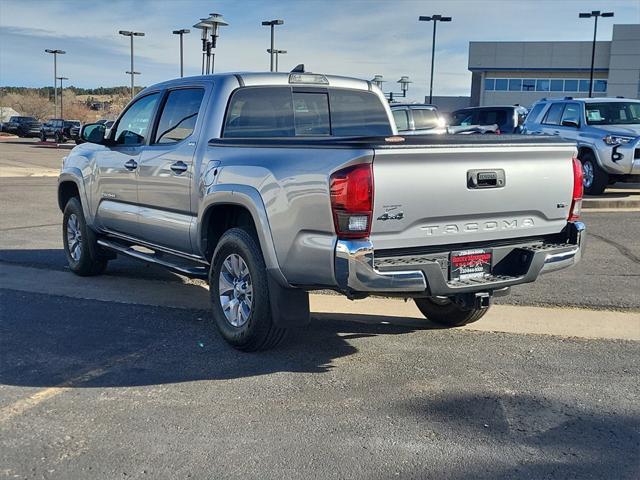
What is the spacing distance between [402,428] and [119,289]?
4.15m

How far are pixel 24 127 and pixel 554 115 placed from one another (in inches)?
1898

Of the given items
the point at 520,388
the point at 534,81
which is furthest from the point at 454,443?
the point at 534,81

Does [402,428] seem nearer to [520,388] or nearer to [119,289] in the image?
[520,388]

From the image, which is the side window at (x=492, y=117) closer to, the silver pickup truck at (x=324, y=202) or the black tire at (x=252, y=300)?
the silver pickup truck at (x=324, y=202)

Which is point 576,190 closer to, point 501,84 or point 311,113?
point 311,113

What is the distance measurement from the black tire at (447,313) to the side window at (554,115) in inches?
416

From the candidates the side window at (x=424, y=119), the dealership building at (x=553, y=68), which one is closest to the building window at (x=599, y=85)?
the dealership building at (x=553, y=68)

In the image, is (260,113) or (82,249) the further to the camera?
(82,249)

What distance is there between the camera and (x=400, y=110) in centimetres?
1891

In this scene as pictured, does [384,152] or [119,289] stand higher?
[384,152]

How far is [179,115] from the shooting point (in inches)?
235

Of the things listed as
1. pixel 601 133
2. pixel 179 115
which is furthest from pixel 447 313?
pixel 601 133

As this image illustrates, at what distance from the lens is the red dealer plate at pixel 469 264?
175 inches

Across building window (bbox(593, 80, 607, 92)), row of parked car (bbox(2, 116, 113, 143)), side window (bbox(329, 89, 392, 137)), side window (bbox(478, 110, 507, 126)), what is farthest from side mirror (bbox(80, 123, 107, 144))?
building window (bbox(593, 80, 607, 92))
